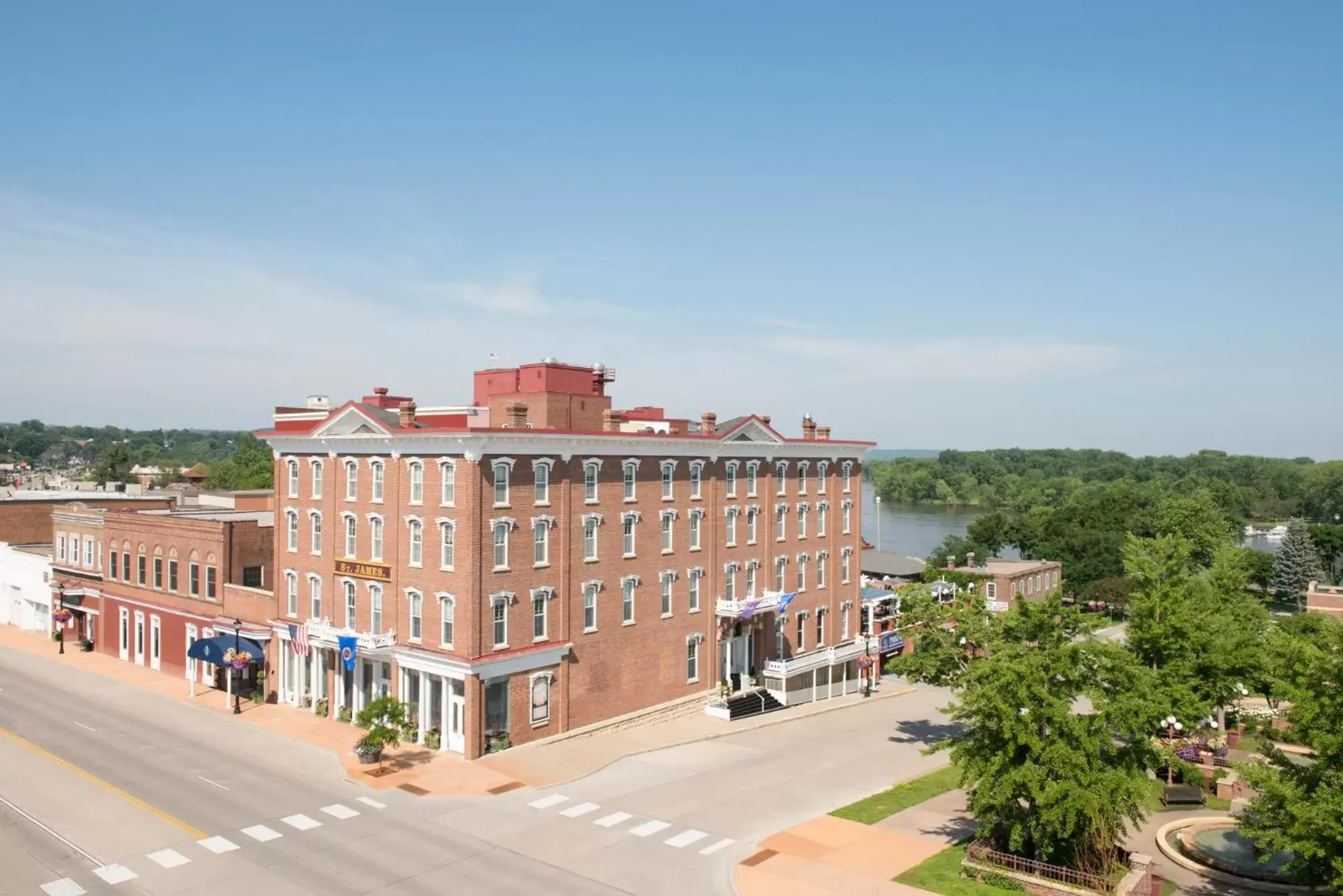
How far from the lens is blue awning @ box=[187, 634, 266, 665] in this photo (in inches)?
A: 1734

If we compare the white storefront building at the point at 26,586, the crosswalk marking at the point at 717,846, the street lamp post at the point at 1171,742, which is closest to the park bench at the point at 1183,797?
the street lamp post at the point at 1171,742

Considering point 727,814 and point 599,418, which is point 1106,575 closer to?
point 599,418

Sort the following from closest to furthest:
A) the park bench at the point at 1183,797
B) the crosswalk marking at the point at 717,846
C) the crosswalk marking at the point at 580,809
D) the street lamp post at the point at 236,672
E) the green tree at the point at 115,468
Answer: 1. the crosswalk marking at the point at 717,846
2. the crosswalk marking at the point at 580,809
3. the park bench at the point at 1183,797
4. the street lamp post at the point at 236,672
5. the green tree at the point at 115,468

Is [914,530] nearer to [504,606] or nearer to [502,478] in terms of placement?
[504,606]

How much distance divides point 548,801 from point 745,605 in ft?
59.6

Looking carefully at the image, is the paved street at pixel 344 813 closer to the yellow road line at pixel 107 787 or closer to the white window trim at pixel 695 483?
the yellow road line at pixel 107 787

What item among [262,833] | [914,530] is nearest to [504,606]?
[262,833]

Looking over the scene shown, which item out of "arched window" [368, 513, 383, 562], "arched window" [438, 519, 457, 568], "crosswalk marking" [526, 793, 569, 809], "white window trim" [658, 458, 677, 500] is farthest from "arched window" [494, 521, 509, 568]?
"white window trim" [658, 458, 677, 500]

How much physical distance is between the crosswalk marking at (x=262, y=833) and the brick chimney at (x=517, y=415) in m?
16.5

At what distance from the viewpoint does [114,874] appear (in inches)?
998

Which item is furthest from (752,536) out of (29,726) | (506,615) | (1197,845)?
A: (29,726)

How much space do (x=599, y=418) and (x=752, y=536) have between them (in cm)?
1092

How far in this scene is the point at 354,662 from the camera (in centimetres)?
3981

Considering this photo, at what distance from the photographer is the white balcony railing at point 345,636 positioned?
38.7 metres
